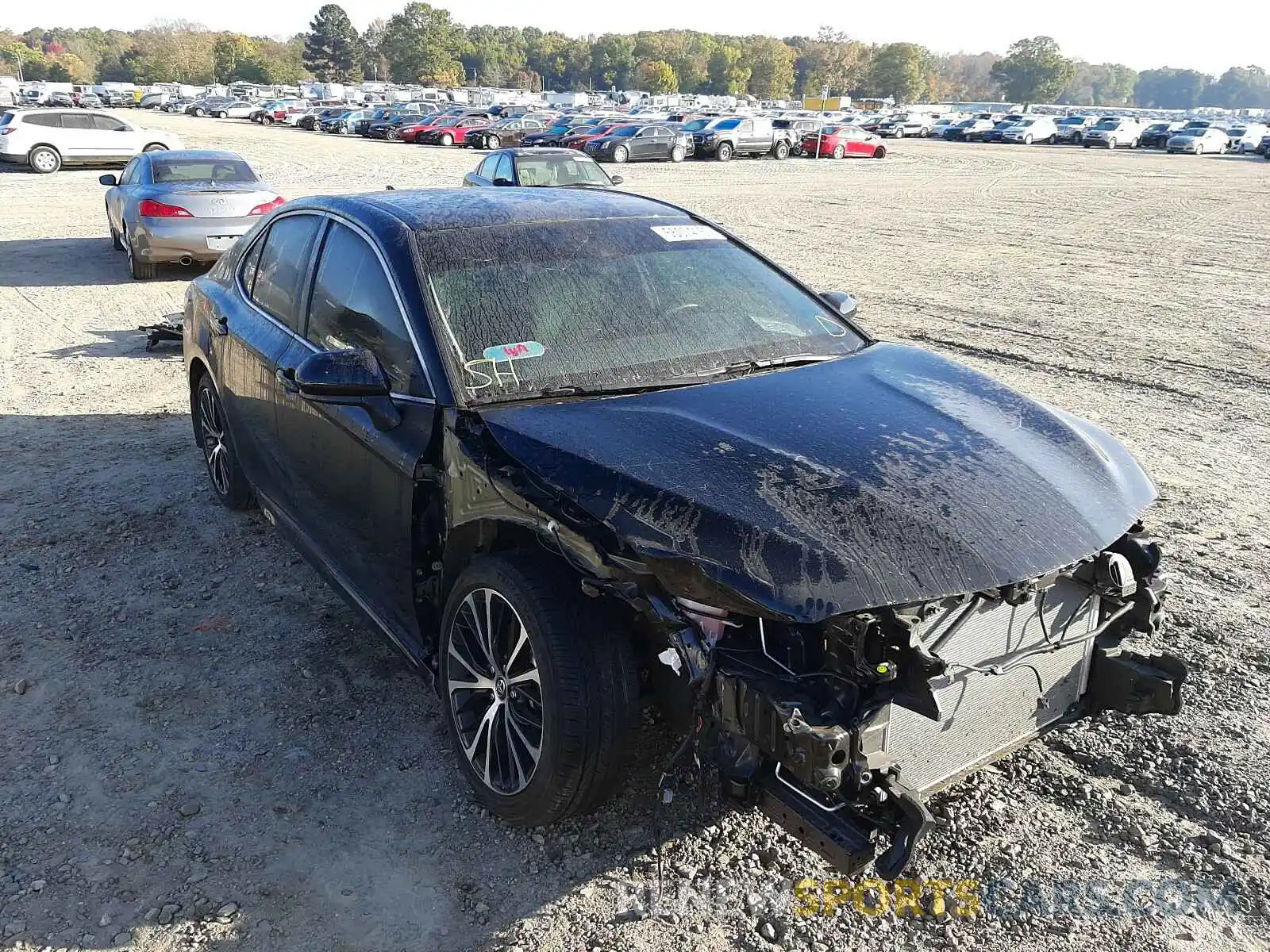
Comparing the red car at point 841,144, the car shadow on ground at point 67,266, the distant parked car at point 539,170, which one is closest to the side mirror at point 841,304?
the car shadow on ground at point 67,266

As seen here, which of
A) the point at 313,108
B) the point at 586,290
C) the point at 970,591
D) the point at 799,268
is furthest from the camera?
the point at 313,108

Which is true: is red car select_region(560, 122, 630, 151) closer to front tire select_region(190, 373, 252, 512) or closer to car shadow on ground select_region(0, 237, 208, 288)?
car shadow on ground select_region(0, 237, 208, 288)

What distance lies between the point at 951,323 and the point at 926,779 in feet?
25.8

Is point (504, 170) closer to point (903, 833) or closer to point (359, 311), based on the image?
point (359, 311)

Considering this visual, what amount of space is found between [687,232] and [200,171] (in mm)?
10112

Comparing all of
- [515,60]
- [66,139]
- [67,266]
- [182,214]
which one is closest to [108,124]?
[66,139]

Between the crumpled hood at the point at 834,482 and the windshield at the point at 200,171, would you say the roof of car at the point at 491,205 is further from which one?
the windshield at the point at 200,171

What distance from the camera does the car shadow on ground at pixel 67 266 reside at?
458 inches

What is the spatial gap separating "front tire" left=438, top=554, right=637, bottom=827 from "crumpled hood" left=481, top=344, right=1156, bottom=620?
1.06ft

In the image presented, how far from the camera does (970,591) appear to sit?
2451mm

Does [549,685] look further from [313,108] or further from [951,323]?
[313,108]

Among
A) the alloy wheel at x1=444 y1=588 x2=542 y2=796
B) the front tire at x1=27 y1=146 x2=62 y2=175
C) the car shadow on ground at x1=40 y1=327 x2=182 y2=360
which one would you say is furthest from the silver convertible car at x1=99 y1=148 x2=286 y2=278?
the front tire at x1=27 y1=146 x2=62 y2=175

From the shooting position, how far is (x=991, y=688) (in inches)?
109

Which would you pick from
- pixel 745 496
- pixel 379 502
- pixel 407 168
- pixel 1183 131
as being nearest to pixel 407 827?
pixel 379 502
